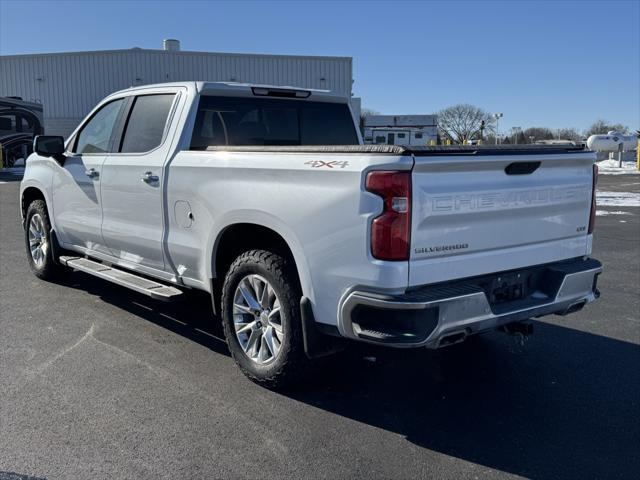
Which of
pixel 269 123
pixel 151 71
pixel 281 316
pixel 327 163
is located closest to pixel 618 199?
pixel 269 123

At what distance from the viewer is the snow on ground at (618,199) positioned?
16323mm

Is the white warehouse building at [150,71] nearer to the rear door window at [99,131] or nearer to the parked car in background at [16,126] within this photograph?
the parked car in background at [16,126]

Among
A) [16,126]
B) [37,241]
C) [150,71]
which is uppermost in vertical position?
[150,71]

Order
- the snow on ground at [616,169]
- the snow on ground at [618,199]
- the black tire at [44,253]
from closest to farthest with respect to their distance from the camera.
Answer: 1. the black tire at [44,253]
2. the snow on ground at [618,199]
3. the snow on ground at [616,169]

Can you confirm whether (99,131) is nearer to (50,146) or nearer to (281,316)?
(50,146)

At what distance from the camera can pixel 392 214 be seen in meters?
3.16

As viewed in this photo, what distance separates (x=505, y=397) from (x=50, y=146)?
485 centimetres

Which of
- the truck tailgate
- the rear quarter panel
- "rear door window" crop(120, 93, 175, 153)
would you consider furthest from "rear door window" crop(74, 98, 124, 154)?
the truck tailgate

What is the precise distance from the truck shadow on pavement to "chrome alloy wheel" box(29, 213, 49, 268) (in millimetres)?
2267

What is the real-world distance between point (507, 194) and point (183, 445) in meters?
2.35

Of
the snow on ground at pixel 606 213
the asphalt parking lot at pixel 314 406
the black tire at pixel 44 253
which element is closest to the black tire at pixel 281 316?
the asphalt parking lot at pixel 314 406

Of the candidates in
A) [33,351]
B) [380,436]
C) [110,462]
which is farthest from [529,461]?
[33,351]

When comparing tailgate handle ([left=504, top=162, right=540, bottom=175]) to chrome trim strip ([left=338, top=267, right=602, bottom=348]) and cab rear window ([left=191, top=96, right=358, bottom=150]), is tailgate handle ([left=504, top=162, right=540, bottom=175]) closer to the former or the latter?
chrome trim strip ([left=338, top=267, right=602, bottom=348])

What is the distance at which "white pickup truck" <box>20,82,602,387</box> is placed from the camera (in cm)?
321
